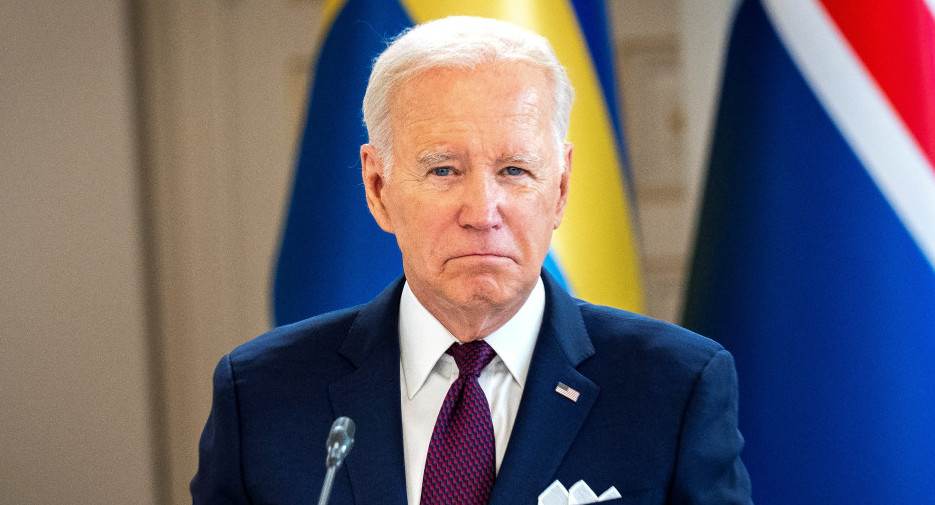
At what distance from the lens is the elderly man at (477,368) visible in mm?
1191

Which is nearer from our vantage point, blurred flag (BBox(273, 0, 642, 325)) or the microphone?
the microphone

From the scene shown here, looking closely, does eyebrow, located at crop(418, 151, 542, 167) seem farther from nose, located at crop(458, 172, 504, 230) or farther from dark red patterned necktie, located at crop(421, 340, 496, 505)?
dark red patterned necktie, located at crop(421, 340, 496, 505)

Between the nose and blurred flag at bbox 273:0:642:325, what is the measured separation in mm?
668

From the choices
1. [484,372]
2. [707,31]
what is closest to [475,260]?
[484,372]

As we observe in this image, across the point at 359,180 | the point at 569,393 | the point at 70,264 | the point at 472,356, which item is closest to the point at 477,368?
the point at 472,356

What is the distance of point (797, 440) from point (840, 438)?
7 centimetres

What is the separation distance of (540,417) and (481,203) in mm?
287

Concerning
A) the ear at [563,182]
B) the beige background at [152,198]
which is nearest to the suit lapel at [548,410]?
the ear at [563,182]

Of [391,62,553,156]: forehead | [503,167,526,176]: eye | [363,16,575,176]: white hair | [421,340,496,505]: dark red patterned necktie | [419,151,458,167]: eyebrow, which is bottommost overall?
[421,340,496,505]: dark red patterned necktie

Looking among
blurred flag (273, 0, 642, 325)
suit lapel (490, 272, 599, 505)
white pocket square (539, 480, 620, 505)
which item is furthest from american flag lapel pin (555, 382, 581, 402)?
blurred flag (273, 0, 642, 325)

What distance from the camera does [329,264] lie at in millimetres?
1900

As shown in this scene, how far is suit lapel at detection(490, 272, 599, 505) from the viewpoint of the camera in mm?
1175

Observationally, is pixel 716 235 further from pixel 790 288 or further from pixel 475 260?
pixel 475 260

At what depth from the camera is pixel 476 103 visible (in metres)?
1.20
